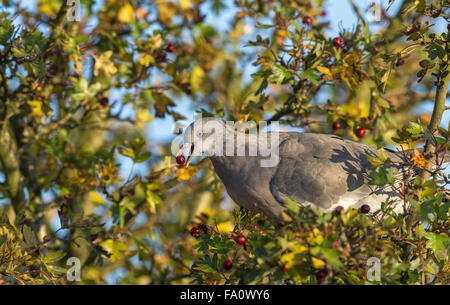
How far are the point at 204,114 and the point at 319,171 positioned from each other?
4.37ft

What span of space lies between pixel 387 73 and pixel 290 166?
1.12m

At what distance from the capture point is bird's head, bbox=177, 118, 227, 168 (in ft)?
14.3

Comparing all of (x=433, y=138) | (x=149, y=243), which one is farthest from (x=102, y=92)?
(x=433, y=138)

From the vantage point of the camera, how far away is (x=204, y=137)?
4434mm

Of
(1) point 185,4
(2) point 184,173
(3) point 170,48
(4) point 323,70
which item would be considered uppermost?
(1) point 185,4

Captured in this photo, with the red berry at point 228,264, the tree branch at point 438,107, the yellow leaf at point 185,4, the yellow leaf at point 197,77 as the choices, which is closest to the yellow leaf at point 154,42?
the yellow leaf at point 185,4

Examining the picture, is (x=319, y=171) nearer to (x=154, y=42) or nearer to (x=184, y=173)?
(x=184, y=173)

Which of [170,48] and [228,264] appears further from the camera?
[170,48]

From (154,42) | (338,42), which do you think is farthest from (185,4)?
(338,42)

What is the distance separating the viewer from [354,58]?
15.3 ft

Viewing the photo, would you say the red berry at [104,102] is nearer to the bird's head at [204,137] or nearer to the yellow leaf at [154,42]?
the yellow leaf at [154,42]

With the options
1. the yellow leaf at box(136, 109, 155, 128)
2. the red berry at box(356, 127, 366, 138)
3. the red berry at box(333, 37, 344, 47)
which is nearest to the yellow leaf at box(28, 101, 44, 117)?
the yellow leaf at box(136, 109, 155, 128)

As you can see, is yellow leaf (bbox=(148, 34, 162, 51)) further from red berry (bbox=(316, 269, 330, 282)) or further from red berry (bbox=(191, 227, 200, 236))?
red berry (bbox=(316, 269, 330, 282))
